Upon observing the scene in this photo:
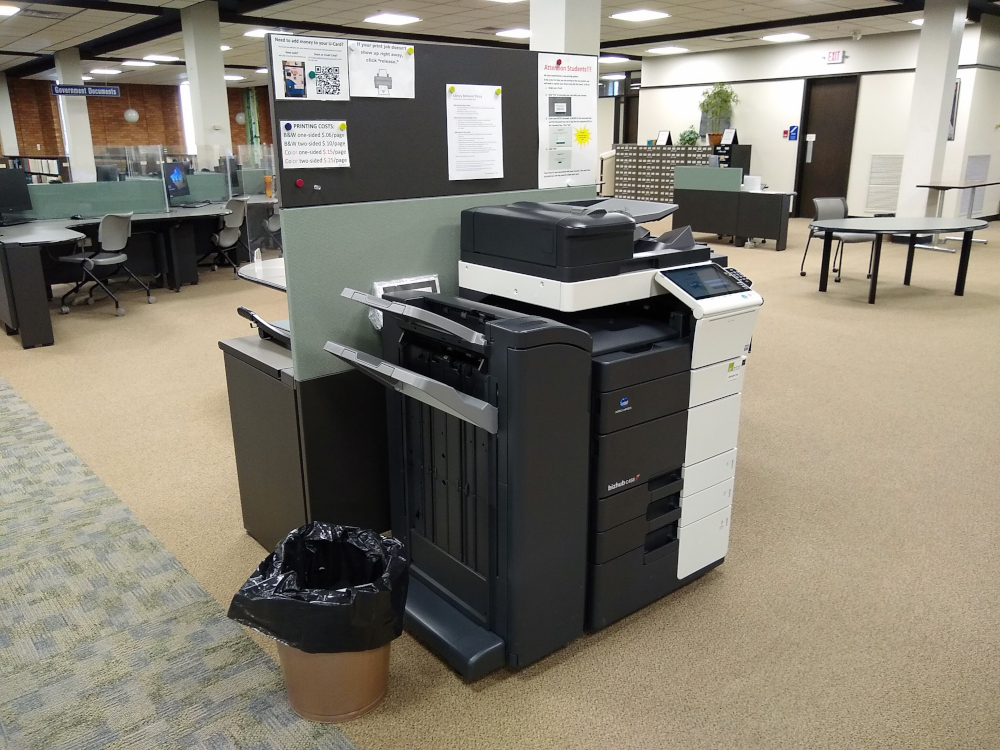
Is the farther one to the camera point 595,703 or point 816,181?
point 816,181

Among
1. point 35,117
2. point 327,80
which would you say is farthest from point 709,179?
point 35,117

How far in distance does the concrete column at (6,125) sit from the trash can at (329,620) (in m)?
17.2

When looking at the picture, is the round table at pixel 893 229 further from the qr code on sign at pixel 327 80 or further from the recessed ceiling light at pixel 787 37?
the recessed ceiling light at pixel 787 37

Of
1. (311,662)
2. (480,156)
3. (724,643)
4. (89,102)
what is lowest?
(724,643)

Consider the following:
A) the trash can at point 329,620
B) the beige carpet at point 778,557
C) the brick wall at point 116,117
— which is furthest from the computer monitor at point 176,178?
the brick wall at point 116,117

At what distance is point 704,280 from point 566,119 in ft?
3.02

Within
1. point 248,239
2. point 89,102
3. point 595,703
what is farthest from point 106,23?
point 595,703

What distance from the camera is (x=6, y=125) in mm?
15562

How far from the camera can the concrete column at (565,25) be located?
Answer: 14.0 ft

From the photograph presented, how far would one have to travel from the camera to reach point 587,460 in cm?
205

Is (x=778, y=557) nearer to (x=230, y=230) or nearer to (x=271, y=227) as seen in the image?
(x=271, y=227)

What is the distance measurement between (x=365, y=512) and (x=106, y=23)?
10.1 meters

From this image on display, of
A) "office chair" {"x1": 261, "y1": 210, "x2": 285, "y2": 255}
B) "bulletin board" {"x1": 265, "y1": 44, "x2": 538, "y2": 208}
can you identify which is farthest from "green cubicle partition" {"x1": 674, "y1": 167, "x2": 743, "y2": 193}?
"bulletin board" {"x1": 265, "y1": 44, "x2": 538, "y2": 208}

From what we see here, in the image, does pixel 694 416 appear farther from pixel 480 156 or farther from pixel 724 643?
pixel 480 156
